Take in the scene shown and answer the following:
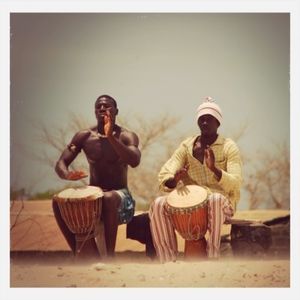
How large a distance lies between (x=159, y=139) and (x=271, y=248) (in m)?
1.53

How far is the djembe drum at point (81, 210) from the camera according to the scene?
256 inches

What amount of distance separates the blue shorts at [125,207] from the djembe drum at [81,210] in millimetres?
207

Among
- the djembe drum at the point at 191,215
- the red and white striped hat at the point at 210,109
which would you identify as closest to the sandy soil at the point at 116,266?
the djembe drum at the point at 191,215

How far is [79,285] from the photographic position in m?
6.50

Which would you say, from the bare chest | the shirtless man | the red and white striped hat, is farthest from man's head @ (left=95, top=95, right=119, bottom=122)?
the red and white striped hat

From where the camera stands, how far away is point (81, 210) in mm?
6496

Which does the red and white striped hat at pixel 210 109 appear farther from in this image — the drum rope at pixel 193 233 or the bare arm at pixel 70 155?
the bare arm at pixel 70 155

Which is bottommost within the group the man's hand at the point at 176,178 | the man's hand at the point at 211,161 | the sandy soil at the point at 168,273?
the sandy soil at the point at 168,273

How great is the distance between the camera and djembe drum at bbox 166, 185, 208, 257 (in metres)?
6.40

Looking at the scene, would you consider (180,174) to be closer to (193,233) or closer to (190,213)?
(190,213)
